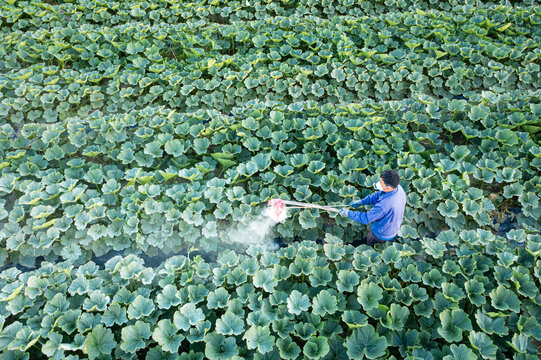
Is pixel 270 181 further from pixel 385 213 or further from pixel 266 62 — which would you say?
pixel 266 62

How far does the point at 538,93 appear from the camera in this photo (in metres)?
6.24

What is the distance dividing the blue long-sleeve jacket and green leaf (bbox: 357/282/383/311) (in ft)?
2.25

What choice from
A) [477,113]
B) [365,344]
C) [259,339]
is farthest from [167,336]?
[477,113]

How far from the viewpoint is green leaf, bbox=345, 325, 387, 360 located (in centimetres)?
341

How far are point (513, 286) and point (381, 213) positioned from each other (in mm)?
1536

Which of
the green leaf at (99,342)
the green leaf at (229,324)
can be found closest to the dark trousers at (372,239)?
the green leaf at (229,324)

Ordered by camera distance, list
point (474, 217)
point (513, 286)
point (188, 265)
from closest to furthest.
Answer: point (513, 286) < point (188, 265) < point (474, 217)

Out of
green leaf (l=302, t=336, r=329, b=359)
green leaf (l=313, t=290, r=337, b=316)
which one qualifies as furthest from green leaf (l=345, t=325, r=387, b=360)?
green leaf (l=313, t=290, r=337, b=316)

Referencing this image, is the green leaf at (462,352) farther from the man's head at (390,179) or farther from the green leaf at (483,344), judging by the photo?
the man's head at (390,179)

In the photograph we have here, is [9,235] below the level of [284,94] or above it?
below

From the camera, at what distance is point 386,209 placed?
4.08m

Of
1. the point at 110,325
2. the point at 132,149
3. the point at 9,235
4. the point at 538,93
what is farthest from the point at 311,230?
the point at 538,93

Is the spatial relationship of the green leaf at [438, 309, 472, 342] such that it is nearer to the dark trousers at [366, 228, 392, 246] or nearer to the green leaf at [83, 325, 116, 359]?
the dark trousers at [366, 228, 392, 246]

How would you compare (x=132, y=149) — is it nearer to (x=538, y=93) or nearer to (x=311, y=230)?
(x=311, y=230)
